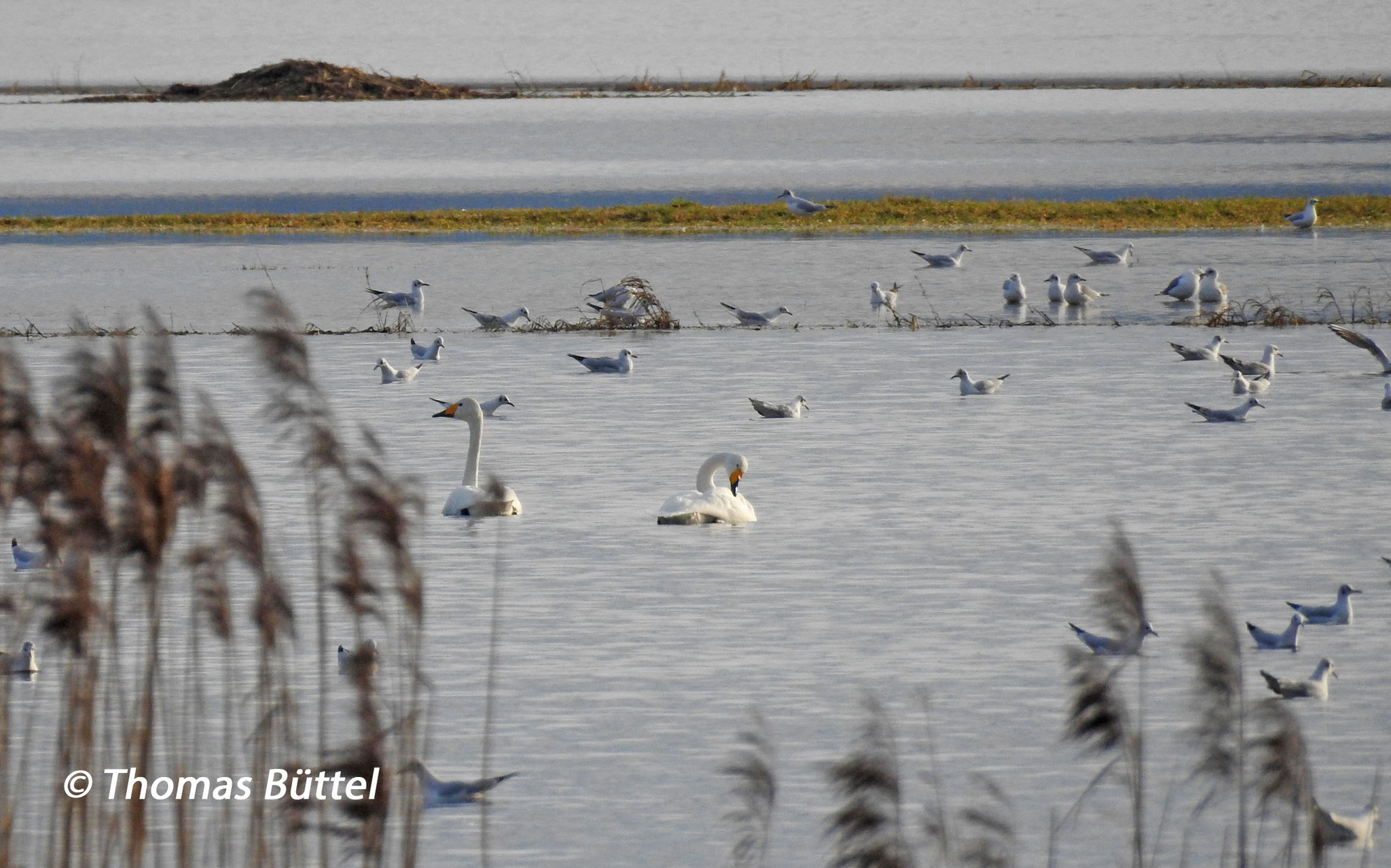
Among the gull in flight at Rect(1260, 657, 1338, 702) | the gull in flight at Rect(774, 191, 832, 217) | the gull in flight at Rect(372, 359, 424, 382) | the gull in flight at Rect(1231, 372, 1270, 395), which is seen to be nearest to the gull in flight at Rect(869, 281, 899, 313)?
the gull in flight at Rect(372, 359, 424, 382)

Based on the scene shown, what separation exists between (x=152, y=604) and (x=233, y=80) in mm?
124945

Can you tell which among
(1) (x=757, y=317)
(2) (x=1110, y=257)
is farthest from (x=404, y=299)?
(2) (x=1110, y=257)

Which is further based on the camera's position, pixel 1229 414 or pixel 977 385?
pixel 977 385

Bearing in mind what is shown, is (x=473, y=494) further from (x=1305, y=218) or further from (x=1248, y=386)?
(x=1305, y=218)

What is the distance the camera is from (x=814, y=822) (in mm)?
7273

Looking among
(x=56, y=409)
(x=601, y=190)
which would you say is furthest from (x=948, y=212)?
(x=56, y=409)

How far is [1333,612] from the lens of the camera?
985cm

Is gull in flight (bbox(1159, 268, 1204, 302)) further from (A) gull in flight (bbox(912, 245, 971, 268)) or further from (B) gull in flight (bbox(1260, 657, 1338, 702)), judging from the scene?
(B) gull in flight (bbox(1260, 657, 1338, 702))

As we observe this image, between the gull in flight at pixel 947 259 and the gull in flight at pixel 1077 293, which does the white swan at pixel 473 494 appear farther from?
the gull in flight at pixel 947 259

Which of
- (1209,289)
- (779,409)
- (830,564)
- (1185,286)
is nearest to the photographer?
(830,564)

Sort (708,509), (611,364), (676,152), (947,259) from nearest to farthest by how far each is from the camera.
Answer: (708,509) → (611,364) → (947,259) → (676,152)

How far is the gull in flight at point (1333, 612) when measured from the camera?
9.81m

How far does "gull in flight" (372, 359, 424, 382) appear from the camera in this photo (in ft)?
67.2

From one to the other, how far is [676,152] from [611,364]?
230 ft
